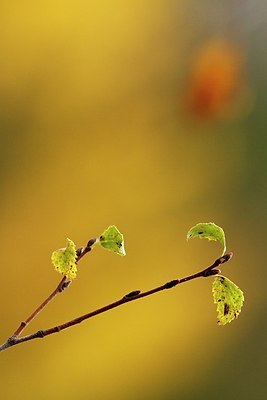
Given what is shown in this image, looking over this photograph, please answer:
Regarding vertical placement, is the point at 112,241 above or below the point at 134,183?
A: above

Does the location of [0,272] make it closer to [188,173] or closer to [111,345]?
[111,345]

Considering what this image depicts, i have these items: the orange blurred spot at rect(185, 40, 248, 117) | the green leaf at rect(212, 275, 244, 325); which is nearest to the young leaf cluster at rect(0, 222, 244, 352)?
the green leaf at rect(212, 275, 244, 325)

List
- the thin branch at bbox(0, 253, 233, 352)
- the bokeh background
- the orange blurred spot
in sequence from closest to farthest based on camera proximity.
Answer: the thin branch at bbox(0, 253, 233, 352), the bokeh background, the orange blurred spot

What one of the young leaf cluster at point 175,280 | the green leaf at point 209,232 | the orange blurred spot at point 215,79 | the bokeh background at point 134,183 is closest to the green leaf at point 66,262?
the young leaf cluster at point 175,280

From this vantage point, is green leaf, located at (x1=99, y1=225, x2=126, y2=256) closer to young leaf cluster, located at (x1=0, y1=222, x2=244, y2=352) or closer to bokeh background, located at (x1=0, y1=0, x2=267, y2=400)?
young leaf cluster, located at (x1=0, y1=222, x2=244, y2=352)

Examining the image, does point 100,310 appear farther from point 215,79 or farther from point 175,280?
point 215,79

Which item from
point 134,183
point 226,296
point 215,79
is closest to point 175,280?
point 226,296

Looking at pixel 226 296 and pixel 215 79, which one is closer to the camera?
Answer: pixel 226 296

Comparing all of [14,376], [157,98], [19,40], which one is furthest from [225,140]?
[14,376]
